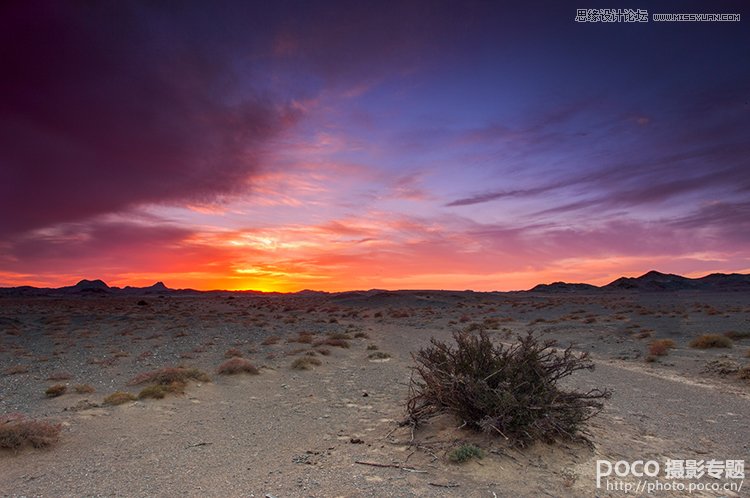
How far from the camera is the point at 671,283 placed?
12150 cm

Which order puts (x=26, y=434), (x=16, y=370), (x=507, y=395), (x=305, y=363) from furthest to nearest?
(x=305, y=363) → (x=16, y=370) → (x=26, y=434) → (x=507, y=395)

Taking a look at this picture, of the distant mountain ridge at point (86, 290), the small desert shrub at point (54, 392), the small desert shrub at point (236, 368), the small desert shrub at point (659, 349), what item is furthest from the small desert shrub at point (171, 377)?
the distant mountain ridge at point (86, 290)

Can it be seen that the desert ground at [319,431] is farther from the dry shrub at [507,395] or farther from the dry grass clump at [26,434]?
the dry shrub at [507,395]

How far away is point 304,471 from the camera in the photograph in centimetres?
669

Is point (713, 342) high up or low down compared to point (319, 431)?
→ up

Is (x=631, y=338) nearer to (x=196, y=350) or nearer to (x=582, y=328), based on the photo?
(x=582, y=328)

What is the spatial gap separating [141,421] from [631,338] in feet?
77.2

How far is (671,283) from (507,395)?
140925 mm

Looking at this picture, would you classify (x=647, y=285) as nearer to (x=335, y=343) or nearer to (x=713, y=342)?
(x=713, y=342)

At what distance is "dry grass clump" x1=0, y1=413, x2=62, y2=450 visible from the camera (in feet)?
24.0

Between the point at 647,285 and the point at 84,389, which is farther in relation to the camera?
the point at 647,285

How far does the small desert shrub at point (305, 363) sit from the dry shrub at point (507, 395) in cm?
822

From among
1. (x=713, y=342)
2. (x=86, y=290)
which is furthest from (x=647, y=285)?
(x=86, y=290)

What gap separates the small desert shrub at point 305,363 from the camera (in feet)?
51.4
